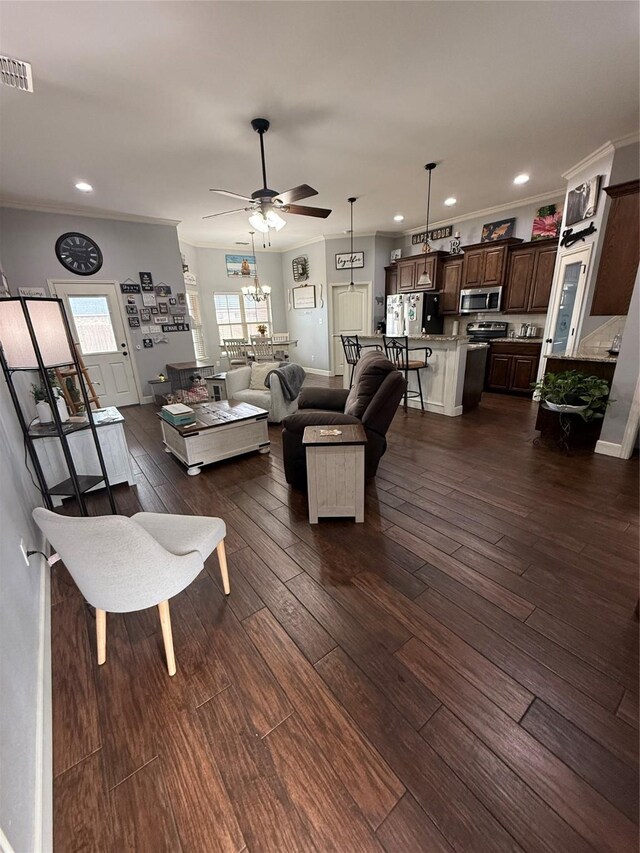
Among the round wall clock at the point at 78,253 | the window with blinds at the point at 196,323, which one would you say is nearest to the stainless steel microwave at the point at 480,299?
the window with blinds at the point at 196,323

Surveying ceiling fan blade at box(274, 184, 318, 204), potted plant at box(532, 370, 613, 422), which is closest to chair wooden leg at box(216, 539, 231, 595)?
ceiling fan blade at box(274, 184, 318, 204)

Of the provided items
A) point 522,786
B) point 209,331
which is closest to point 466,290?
point 209,331

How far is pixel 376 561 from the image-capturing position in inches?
78.4

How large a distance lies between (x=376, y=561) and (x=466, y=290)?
578 cm

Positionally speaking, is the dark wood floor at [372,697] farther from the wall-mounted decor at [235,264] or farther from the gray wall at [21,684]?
the wall-mounted decor at [235,264]

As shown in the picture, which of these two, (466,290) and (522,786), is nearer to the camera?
(522,786)

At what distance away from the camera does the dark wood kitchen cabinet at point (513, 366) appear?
5.38 meters

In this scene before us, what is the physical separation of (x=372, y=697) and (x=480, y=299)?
6293mm

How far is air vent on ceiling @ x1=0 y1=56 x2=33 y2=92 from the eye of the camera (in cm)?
208

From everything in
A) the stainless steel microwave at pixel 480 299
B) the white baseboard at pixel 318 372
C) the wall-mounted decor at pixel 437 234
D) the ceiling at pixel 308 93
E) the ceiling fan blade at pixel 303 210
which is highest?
the ceiling at pixel 308 93

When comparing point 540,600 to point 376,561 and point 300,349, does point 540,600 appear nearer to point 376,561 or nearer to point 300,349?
point 376,561

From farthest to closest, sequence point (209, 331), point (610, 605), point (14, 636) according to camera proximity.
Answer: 1. point (209, 331)
2. point (610, 605)
3. point (14, 636)

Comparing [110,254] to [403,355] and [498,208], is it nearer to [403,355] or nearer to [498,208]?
[403,355]

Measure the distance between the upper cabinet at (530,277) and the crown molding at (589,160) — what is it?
3.06 feet
